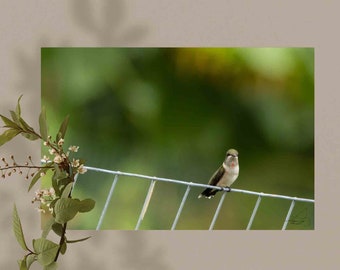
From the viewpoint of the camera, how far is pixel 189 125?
2.84 metres

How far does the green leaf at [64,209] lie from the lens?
2244mm

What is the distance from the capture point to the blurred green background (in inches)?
110

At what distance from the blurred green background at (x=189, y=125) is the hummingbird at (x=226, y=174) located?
2 cm

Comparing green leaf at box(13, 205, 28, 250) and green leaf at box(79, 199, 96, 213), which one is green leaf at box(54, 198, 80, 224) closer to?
green leaf at box(79, 199, 96, 213)

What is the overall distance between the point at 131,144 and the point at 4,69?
1.70 ft

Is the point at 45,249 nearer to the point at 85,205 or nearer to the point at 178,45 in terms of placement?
the point at 85,205

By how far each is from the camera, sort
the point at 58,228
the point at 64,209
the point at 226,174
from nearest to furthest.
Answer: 1. the point at 64,209
2. the point at 58,228
3. the point at 226,174

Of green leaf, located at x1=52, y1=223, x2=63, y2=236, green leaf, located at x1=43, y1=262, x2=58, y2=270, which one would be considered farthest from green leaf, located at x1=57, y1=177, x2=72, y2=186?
green leaf, located at x1=43, y1=262, x2=58, y2=270

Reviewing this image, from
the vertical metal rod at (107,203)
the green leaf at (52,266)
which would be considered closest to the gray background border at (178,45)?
the vertical metal rod at (107,203)

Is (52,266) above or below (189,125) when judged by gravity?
→ below

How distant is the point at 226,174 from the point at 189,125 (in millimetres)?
222

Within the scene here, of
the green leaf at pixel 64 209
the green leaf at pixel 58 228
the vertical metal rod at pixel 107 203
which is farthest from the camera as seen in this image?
the vertical metal rod at pixel 107 203

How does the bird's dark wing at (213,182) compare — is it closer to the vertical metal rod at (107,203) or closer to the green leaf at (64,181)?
the vertical metal rod at (107,203)

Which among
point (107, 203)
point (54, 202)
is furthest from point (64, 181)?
point (107, 203)
